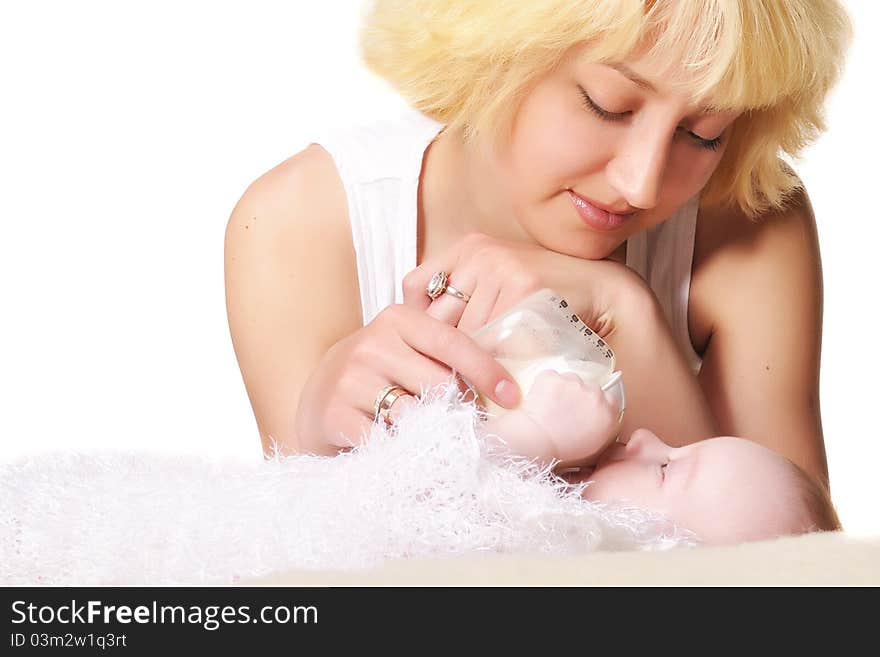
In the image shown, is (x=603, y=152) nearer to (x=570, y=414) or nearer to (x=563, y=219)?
(x=563, y=219)

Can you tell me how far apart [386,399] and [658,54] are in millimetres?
580

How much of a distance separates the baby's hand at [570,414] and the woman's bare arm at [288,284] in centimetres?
55

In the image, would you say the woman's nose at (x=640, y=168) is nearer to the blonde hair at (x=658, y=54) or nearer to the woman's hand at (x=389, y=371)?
the blonde hair at (x=658, y=54)

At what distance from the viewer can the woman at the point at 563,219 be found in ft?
5.31

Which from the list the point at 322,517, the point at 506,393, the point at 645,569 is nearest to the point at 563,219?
the point at 506,393

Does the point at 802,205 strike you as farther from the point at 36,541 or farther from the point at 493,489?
the point at 36,541

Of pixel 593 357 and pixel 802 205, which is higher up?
pixel 802 205

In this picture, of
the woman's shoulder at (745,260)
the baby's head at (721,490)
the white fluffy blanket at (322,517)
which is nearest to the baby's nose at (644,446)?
the baby's head at (721,490)

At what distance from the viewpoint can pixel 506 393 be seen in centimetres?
154

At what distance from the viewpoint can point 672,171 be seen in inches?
68.0

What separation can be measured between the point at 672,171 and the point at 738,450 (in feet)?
1.38

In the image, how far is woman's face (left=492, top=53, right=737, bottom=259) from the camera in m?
1.63

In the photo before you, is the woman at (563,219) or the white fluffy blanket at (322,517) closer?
the white fluffy blanket at (322,517)
